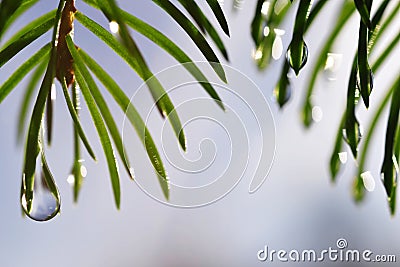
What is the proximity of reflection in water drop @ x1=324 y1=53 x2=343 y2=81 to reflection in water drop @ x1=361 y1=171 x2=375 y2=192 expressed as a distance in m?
0.09

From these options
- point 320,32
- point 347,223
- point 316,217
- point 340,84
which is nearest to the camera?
point 320,32

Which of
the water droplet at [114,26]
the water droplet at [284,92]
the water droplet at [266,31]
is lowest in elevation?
the water droplet at [284,92]

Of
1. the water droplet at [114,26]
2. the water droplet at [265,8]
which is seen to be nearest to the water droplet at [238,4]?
the water droplet at [265,8]

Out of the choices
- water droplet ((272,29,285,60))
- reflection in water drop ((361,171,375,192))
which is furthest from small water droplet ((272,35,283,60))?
reflection in water drop ((361,171,375,192))

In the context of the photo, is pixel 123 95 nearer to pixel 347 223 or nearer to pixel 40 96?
pixel 40 96

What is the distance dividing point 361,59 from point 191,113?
0.38ft

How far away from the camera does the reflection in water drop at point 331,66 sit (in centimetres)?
47

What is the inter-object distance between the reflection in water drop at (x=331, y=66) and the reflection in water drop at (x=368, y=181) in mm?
90

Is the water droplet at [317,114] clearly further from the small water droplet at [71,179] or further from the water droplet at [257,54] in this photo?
the small water droplet at [71,179]

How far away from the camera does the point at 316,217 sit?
4.75ft

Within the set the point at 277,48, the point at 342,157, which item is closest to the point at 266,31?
the point at 277,48

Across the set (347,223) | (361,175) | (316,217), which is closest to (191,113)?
(361,175)

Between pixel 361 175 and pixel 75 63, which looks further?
pixel 361 175

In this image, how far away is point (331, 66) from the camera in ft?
1.54
